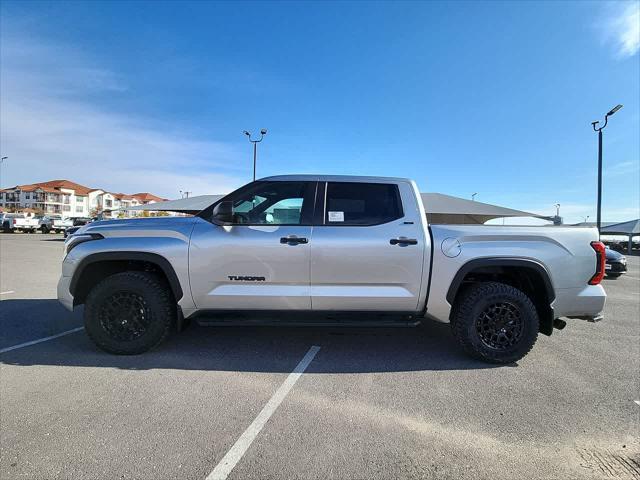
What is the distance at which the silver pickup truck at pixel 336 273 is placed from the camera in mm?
3721

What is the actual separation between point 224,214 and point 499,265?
2873mm

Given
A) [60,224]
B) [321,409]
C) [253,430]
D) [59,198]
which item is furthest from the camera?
[59,198]

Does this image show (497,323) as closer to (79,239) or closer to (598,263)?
(598,263)

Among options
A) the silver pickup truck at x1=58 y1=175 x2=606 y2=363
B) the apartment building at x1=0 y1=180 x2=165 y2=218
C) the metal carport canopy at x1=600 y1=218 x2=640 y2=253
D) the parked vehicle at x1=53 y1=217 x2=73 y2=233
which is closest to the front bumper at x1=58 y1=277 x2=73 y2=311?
the silver pickup truck at x1=58 y1=175 x2=606 y2=363

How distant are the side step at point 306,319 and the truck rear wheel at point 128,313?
42cm

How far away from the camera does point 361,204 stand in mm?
3982

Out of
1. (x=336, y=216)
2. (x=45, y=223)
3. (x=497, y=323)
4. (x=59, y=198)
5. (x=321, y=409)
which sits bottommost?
(x=321, y=409)

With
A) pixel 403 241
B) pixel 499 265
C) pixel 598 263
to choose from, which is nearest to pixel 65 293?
pixel 403 241

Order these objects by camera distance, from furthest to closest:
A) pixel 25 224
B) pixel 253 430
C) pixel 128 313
→ 1. pixel 25 224
2. pixel 128 313
3. pixel 253 430

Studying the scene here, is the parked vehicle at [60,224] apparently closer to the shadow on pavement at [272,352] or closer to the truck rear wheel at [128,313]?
the shadow on pavement at [272,352]

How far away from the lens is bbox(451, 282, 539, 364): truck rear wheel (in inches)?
148

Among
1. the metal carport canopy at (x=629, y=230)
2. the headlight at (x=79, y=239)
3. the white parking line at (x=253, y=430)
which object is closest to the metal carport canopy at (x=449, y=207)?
the headlight at (x=79, y=239)

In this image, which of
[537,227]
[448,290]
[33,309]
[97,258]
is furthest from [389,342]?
[33,309]

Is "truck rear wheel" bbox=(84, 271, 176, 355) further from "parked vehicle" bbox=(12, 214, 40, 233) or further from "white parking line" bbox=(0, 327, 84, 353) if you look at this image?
"parked vehicle" bbox=(12, 214, 40, 233)
